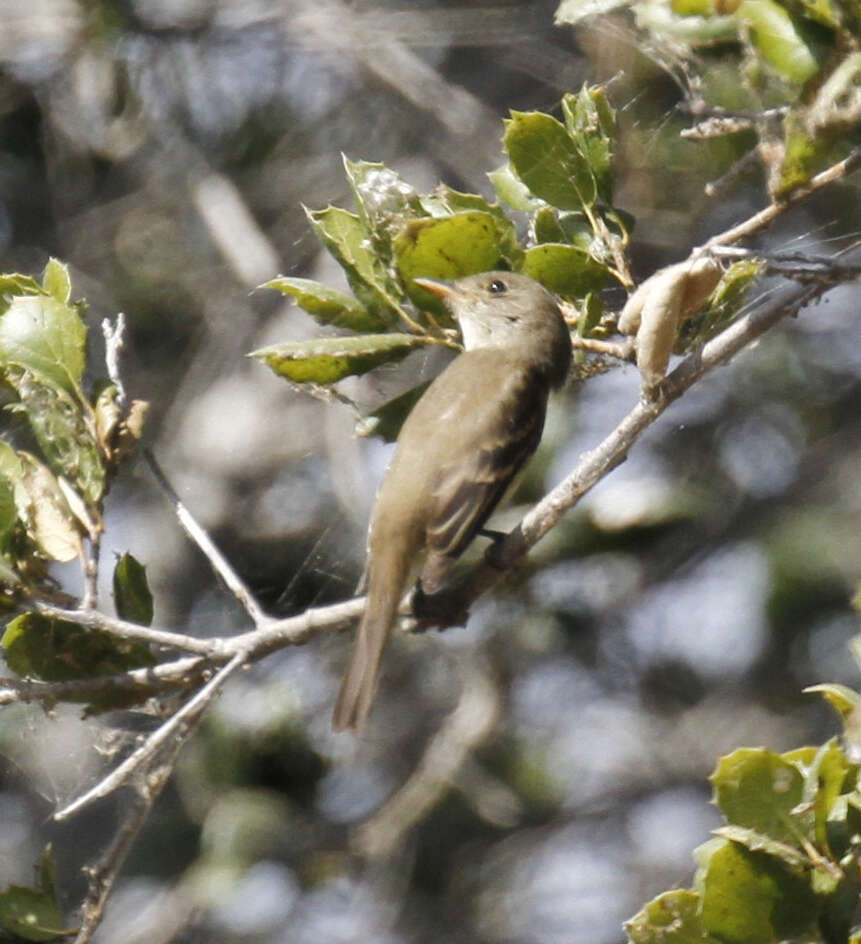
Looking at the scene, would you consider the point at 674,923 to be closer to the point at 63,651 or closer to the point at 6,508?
the point at 63,651

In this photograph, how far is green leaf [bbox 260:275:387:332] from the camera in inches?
114

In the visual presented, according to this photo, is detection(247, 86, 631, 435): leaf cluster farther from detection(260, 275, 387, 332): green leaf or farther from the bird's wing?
the bird's wing

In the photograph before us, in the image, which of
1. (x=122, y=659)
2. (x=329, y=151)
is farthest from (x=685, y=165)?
(x=329, y=151)

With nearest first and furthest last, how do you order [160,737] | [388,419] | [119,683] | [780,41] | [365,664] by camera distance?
[780,41], [160,737], [119,683], [388,419], [365,664]

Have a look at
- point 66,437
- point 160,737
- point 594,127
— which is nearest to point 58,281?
point 66,437

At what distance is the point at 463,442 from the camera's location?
383cm

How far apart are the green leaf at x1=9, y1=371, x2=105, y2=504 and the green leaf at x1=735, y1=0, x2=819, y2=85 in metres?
1.49

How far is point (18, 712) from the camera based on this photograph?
4.79m

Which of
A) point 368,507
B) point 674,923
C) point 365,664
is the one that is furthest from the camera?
point 368,507

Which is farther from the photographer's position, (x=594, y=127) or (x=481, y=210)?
(x=481, y=210)

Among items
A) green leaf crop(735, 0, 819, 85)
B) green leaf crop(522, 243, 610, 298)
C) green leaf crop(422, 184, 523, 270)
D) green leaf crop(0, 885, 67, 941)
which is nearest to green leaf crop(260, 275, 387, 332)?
green leaf crop(422, 184, 523, 270)

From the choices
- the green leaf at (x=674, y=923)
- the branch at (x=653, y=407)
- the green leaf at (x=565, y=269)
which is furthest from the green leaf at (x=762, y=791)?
the green leaf at (x=565, y=269)

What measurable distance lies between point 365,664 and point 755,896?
4.36 feet

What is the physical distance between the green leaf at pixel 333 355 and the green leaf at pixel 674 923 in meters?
1.22
